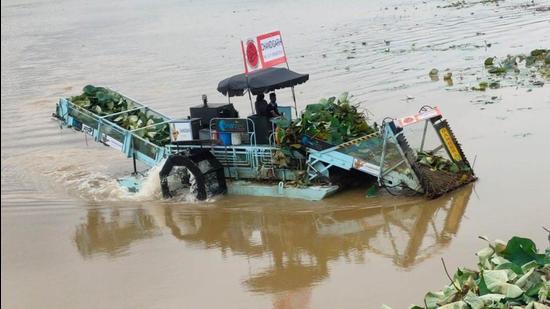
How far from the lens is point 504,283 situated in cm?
530

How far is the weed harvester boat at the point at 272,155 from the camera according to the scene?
11.1m

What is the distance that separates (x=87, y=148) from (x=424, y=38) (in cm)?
1622

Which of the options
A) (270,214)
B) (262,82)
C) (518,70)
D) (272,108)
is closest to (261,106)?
(272,108)

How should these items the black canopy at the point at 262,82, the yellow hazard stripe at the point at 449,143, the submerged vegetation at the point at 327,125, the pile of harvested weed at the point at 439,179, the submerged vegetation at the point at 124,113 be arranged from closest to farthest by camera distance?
the pile of harvested weed at the point at 439,179 → the yellow hazard stripe at the point at 449,143 → the submerged vegetation at the point at 327,125 → the black canopy at the point at 262,82 → the submerged vegetation at the point at 124,113

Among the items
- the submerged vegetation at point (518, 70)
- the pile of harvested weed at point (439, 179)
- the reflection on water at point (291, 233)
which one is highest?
the submerged vegetation at point (518, 70)

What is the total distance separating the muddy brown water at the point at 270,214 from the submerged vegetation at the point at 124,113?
1.23m

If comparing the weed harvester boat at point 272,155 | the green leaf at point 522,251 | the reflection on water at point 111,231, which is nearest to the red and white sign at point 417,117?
the weed harvester boat at point 272,155

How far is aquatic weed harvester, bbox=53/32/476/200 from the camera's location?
36.8 ft

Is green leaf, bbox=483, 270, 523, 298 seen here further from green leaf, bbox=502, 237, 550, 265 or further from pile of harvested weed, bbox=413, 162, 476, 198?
pile of harvested weed, bbox=413, 162, 476, 198

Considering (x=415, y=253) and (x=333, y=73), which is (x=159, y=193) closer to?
(x=415, y=253)

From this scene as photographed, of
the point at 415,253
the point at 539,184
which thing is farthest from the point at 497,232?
the point at 539,184

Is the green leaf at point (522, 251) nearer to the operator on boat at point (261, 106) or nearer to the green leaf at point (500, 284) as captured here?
the green leaf at point (500, 284)

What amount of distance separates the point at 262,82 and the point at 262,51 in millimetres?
978

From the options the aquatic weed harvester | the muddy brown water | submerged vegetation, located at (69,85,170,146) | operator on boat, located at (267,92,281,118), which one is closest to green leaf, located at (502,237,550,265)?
the muddy brown water
